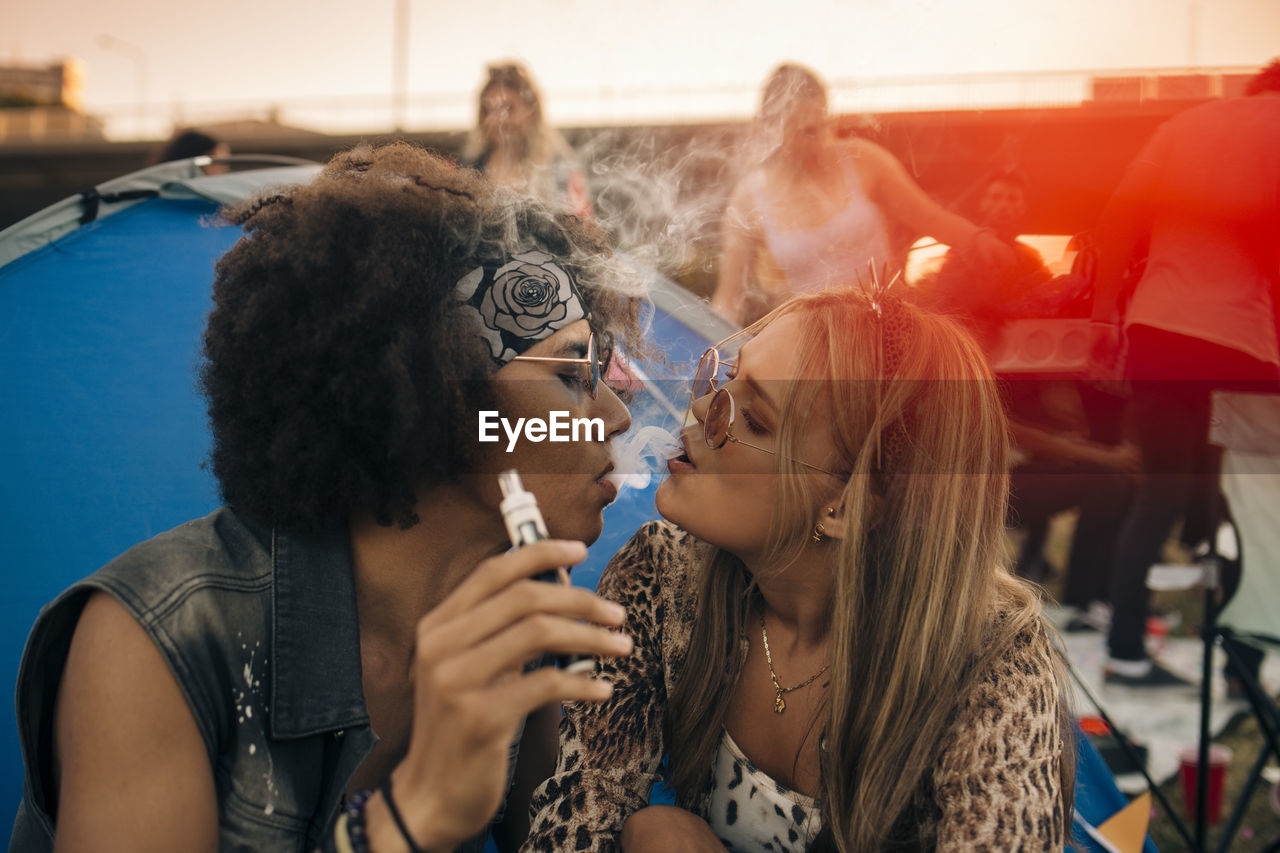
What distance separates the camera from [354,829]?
3.72 feet

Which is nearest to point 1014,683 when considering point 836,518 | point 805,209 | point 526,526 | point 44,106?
point 836,518

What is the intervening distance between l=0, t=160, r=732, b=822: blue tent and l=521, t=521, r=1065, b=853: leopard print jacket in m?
0.68

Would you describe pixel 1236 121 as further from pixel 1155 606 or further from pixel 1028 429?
pixel 1155 606

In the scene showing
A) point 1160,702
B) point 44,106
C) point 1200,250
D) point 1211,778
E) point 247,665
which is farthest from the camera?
point 44,106

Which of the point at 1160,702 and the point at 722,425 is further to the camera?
the point at 1160,702

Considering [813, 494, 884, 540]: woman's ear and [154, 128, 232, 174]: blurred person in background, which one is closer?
[813, 494, 884, 540]: woman's ear

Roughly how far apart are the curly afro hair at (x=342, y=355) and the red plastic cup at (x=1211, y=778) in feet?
10.8

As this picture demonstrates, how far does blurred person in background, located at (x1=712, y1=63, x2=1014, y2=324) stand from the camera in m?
2.50

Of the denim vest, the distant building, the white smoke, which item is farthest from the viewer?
the distant building

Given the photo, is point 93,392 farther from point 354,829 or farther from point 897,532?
point 897,532

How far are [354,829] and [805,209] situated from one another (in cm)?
229

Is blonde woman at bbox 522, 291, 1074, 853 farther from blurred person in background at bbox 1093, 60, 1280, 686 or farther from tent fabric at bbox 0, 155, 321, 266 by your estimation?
tent fabric at bbox 0, 155, 321, 266

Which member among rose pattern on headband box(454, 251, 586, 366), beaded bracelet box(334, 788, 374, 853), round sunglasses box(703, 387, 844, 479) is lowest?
beaded bracelet box(334, 788, 374, 853)

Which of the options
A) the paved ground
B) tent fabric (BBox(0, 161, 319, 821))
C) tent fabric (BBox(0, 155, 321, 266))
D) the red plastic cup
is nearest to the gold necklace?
tent fabric (BBox(0, 161, 319, 821))
